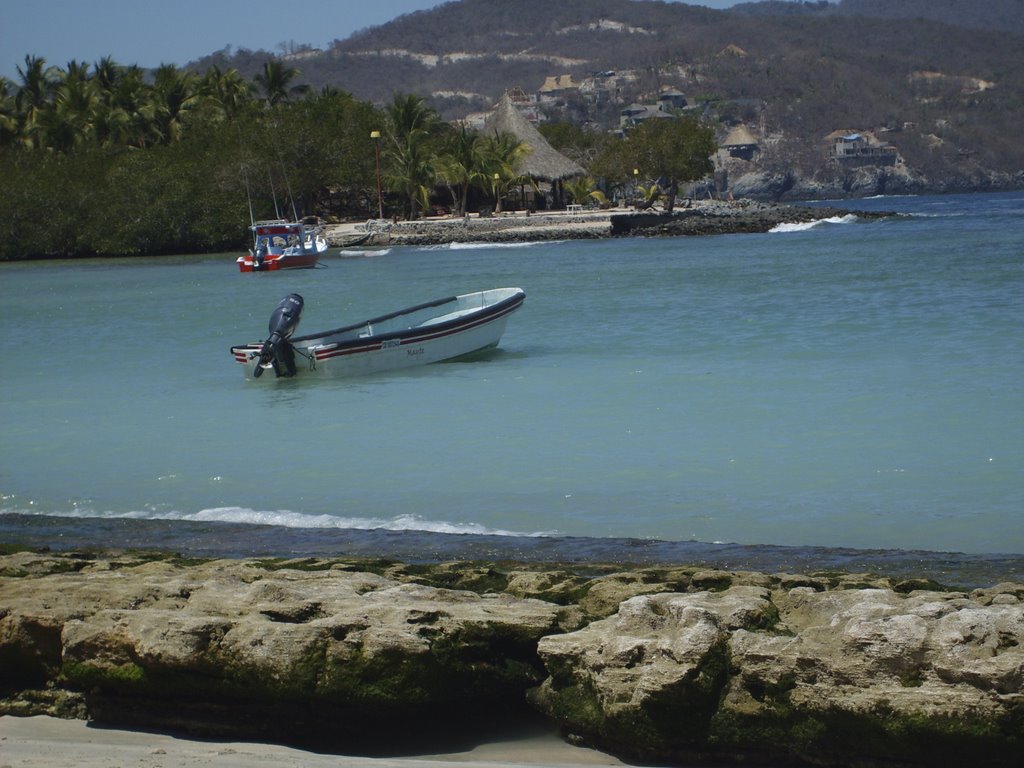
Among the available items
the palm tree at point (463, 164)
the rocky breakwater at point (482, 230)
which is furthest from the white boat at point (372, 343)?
the palm tree at point (463, 164)

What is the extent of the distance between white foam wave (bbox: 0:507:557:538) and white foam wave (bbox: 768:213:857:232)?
1904 inches

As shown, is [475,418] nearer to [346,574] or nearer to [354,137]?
[346,574]

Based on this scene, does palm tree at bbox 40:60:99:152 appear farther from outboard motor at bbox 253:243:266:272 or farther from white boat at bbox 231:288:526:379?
white boat at bbox 231:288:526:379

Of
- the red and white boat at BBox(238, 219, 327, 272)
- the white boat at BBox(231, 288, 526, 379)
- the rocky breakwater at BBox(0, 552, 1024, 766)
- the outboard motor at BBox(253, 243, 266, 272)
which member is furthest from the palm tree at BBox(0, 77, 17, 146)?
the rocky breakwater at BBox(0, 552, 1024, 766)

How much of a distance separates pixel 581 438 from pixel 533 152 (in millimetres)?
50798

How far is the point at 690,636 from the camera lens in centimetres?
470

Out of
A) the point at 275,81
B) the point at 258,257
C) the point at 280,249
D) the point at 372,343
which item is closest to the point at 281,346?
the point at 372,343

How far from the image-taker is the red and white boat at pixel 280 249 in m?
41.4

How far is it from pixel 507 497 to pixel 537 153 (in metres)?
53.5

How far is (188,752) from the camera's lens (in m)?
4.63

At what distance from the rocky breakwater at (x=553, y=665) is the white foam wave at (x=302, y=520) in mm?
2906

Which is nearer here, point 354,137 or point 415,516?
point 415,516

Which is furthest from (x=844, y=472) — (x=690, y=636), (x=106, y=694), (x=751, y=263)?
(x=751, y=263)

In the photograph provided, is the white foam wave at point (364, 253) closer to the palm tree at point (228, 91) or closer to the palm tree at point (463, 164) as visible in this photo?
the palm tree at point (463, 164)
